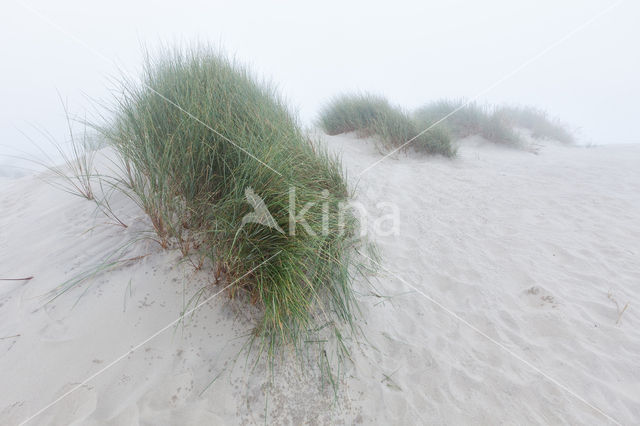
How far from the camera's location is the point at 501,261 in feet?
7.48

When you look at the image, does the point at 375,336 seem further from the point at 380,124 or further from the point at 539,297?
the point at 380,124

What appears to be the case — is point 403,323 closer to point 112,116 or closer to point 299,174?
point 299,174

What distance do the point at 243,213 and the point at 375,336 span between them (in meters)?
1.11

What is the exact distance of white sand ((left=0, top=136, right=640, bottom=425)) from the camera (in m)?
1.21

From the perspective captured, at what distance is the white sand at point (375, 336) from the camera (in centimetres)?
121

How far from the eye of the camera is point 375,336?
162 cm

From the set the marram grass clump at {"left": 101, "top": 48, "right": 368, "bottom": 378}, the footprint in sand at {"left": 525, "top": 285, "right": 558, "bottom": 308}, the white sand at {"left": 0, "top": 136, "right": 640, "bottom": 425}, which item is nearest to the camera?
the white sand at {"left": 0, "top": 136, "right": 640, "bottom": 425}

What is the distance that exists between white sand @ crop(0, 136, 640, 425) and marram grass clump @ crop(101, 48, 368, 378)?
0.19m

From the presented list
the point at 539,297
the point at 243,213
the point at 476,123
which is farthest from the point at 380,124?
the point at 243,213

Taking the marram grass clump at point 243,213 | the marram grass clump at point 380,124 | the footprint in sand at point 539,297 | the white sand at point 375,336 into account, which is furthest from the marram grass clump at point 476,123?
the marram grass clump at point 243,213

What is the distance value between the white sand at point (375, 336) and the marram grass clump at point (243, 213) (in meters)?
0.19

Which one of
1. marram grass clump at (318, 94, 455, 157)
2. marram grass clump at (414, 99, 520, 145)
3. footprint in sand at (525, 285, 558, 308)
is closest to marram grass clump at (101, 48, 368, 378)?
footprint in sand at (525, 285, 558, 308)

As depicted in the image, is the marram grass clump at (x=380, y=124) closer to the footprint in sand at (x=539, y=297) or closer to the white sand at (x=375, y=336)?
the white sand at (x=375, y=336)

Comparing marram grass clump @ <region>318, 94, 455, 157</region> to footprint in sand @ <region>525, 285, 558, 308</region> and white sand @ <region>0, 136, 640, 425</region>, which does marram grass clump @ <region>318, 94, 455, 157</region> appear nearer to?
white sand @ <region>0, 136, 640, 425</region>
